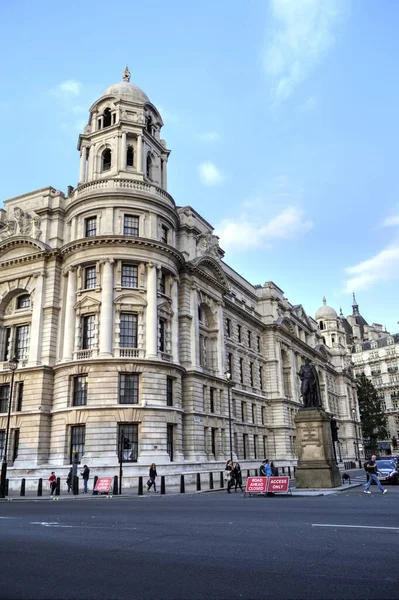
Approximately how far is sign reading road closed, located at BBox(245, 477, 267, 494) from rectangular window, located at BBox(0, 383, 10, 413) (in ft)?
70.9

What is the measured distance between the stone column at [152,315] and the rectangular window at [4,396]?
11.4 metres

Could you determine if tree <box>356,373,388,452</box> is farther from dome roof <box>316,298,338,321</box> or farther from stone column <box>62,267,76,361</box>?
stone column <box>62,267,76,361</box>

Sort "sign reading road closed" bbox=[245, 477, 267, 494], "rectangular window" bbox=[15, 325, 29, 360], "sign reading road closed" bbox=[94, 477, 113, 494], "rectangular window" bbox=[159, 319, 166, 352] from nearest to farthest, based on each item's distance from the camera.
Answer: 1. "sign reading road closed" bbox=[245, 477, 267, 494]
2. "sign reading road closed" bbox=[94, 477, 113, 494]
3. "rectangular window" bbox=[159, 319, 166, 352]
4. "rectangular window" bbox=[15, 325, 29, 360]

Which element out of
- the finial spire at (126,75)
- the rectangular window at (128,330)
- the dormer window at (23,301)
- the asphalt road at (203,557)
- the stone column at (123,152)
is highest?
the finial spire at (126,75)

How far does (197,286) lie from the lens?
139ft

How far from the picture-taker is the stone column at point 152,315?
34.2 m

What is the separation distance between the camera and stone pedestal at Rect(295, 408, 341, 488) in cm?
2394

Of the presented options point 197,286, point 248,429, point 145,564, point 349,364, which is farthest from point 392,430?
point 145,564

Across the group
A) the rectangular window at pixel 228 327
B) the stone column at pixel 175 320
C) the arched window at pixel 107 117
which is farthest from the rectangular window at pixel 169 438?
the arched window at pixel 107 117

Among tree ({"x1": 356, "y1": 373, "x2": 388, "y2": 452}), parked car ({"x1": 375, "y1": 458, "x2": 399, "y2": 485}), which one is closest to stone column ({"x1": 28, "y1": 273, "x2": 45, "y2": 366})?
parked car ({"x1": 375, "y1": 458, "x2": 399, "y2": 485})

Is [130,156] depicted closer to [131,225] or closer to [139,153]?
[139,153]

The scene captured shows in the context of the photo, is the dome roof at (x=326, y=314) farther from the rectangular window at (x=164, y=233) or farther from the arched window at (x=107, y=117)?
the arched window at (x=107, y=117)

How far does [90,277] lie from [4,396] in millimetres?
10791

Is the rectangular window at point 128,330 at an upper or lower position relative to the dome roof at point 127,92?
lower
